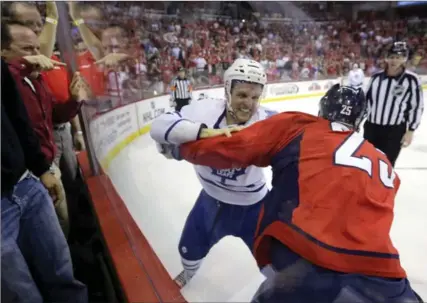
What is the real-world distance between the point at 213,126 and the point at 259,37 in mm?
175

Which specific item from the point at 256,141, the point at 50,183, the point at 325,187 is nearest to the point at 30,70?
the point at 50,183

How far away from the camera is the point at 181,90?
59cm

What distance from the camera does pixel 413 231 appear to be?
576mm

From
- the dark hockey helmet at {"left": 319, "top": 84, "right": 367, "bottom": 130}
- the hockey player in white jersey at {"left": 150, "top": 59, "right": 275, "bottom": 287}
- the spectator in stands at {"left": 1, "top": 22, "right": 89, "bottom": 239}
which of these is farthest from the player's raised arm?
the spectator in stands at {"left": 1, "top": 22, "right": 89, "bottom": 239}

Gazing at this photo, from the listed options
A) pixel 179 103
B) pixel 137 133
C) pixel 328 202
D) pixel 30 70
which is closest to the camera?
pixel 328 202

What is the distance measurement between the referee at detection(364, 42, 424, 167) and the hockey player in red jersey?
69 mm

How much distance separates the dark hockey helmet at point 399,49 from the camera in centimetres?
59

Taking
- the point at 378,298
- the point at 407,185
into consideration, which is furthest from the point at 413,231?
the point at 378,298

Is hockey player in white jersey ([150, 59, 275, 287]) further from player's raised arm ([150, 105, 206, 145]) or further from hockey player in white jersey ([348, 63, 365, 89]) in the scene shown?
hockey player in white jersey ([348, 63, 365, 89])

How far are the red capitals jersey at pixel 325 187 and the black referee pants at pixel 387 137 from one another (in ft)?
0.18

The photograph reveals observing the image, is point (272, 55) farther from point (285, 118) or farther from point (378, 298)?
point (378, 298)

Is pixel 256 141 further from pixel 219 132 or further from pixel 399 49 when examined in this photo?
pixel 399 49

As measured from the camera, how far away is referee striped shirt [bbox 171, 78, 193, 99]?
1.91ft

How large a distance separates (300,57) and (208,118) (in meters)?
0.23
